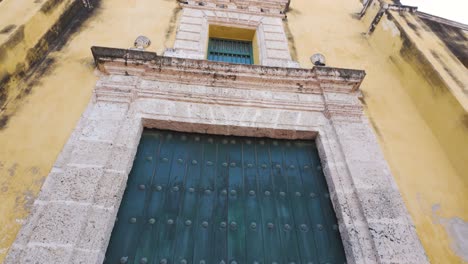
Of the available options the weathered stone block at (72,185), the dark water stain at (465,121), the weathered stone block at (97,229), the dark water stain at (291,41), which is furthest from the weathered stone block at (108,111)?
the dark water stain at (465,121)

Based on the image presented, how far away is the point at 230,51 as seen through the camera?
4.43m

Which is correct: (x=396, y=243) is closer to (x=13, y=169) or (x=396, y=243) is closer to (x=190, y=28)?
(x=13, y=169)

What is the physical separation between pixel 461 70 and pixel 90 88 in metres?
3.99

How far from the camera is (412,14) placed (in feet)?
14.4

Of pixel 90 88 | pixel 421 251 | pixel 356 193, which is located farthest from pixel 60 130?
pixel 421 251

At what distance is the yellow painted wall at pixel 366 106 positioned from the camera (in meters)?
2.62

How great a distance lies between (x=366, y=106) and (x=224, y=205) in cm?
200

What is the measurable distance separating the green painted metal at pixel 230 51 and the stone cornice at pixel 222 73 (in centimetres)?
85

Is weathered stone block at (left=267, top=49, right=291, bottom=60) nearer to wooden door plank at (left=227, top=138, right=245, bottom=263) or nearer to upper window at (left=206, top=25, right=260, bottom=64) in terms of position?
upper window at (left=206, top=25, right=260, bottom=64)

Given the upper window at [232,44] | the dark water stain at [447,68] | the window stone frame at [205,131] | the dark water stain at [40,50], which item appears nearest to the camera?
the window stone frame at [205,131]

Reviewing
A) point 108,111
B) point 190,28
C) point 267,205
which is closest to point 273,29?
point 190,28

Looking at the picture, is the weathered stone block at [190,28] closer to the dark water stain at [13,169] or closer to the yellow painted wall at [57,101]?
the yellow painted wall at [57,101]

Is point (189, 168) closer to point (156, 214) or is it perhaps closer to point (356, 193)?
point (156, 214)

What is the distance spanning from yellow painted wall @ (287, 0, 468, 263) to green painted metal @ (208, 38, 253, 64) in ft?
2.21
